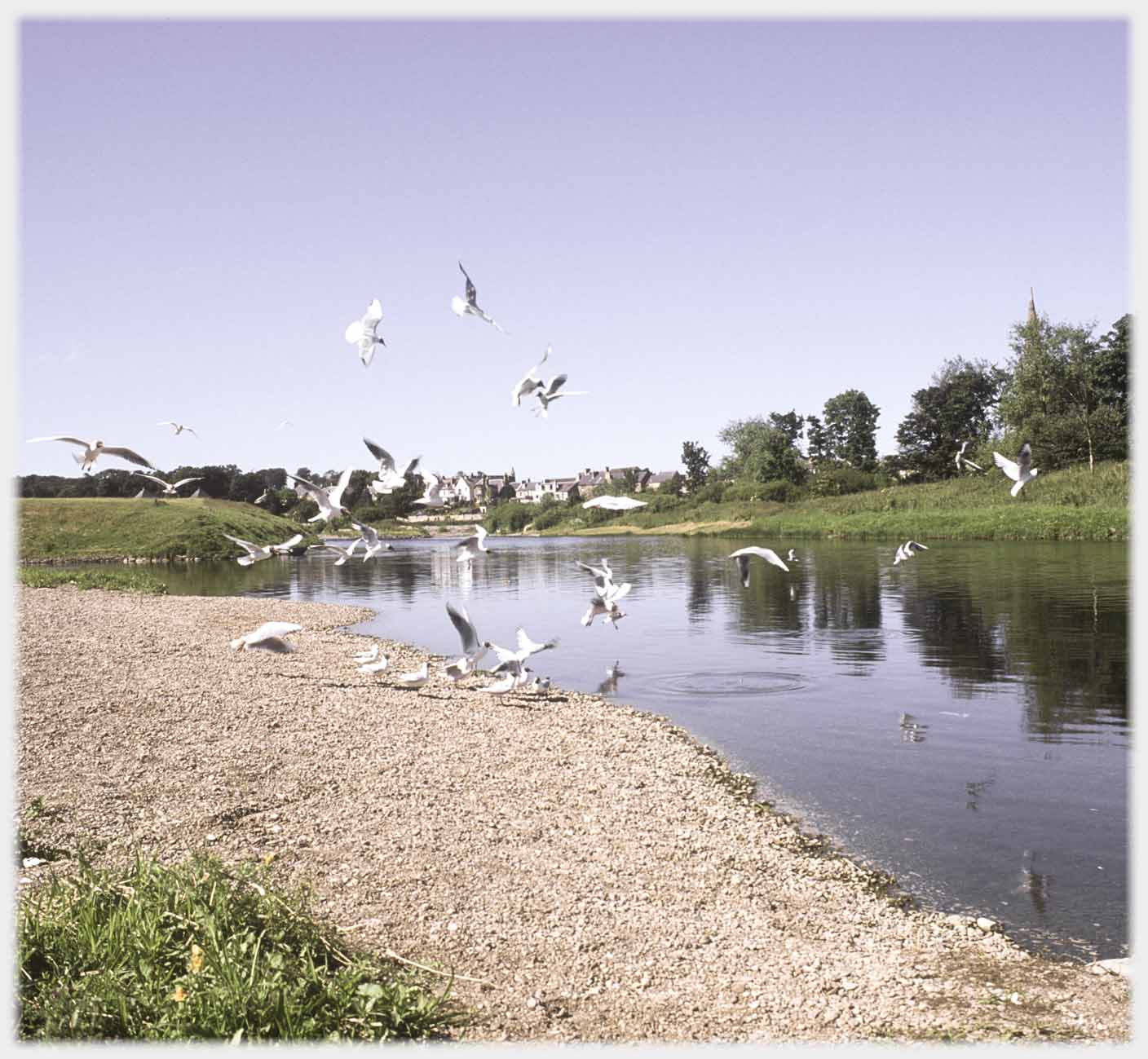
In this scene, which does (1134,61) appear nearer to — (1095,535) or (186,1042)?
(186,1042)

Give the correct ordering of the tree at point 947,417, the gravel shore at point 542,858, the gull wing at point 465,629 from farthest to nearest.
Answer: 1. the tree at point 947,417
2. the gull wing at point 465,629
3. the gravel shore at point 542,858

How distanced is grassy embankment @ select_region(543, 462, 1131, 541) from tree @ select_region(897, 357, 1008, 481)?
18113 mm

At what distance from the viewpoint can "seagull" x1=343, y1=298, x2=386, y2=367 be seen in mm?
8930

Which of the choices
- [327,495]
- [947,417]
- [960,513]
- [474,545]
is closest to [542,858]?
[327,495]

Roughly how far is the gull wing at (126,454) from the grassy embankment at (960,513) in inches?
2146

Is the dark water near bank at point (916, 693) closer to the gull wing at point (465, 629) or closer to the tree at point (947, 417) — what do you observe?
the gull wing at point (465, 629)

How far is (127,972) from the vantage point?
17.5 feet

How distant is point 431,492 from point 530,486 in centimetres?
18361

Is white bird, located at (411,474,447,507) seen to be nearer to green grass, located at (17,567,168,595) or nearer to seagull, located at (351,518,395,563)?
seagull, located at (351,518,395,563)

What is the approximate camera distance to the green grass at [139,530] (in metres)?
75.3

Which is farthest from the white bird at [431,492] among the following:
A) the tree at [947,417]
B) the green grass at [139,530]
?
the tree at [947,417]

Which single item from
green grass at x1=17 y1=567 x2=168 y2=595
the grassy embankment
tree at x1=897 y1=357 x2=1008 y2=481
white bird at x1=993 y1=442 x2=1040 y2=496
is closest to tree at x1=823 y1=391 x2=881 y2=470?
tree at x1=897 y1=357 x2=1008 y2=481

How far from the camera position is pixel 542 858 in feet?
Answer: 28.4

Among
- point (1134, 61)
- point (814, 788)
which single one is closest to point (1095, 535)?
point (814, 788)
